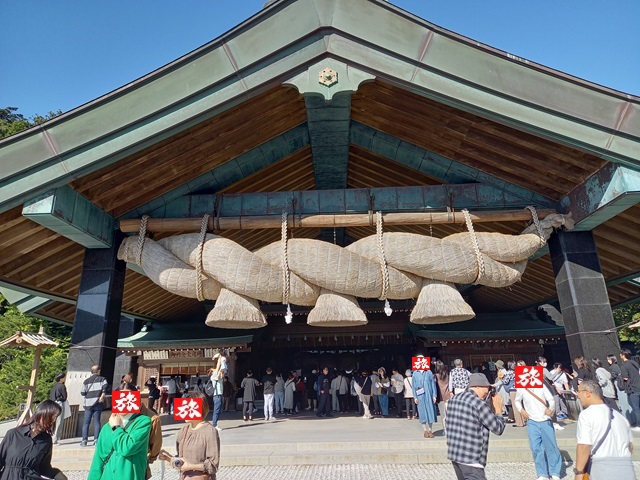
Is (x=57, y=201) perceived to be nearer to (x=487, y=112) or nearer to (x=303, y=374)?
(x=487, y=112)

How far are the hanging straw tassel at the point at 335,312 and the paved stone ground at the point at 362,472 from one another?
203cm

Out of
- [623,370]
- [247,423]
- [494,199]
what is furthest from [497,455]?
[247,423]

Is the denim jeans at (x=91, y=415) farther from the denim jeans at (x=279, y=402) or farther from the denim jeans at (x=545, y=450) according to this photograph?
the denim jeans at (x=279, y=402)

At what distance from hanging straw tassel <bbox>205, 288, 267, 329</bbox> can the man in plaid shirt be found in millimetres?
3377

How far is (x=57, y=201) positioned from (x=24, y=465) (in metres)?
4.02

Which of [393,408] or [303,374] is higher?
[303,374]

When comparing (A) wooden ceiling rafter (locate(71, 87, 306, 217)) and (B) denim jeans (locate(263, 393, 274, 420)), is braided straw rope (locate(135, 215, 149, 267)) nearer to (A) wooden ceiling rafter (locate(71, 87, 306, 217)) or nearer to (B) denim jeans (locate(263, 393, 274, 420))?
(A) wooden ceiling rafter (locate(71, 87, 306, 217))

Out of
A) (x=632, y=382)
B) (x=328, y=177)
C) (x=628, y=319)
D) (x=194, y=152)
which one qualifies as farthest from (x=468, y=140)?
(x=628, y=319)

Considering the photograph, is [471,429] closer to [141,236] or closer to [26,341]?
[141,236]

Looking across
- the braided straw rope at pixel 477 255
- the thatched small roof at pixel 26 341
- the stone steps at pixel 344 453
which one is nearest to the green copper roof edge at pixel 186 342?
the thatched small roof at pixel 26 341

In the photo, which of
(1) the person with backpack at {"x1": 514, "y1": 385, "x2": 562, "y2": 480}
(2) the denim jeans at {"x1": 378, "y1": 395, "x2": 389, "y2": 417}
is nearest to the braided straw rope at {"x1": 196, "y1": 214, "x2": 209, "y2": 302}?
(1) the person with backpack at {"x1": 514, "y1": 385, "x2": 562, "y2": 480}

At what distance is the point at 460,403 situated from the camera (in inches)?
142

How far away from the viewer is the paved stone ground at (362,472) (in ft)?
18.0

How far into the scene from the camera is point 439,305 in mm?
6348
